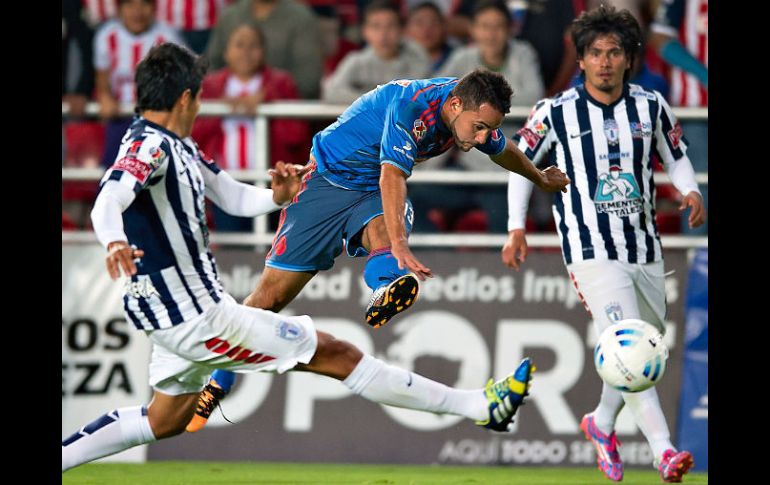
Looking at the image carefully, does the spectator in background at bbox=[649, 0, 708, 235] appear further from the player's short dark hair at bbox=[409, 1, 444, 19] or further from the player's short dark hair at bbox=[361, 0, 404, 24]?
the player's short dark hair at bbox=[361, 0, 404, 24]

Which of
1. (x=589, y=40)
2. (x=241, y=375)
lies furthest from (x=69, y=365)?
(x=589, y=40)

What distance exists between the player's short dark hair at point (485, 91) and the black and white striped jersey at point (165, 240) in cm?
132

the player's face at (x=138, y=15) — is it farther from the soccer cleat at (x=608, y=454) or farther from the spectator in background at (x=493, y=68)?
the soccer cleat at (x=608, y=454)

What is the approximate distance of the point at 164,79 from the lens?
5492mm

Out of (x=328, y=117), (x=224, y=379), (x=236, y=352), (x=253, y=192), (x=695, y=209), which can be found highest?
(x=328, y=117)

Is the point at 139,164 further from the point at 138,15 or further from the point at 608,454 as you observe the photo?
the point at 138,15

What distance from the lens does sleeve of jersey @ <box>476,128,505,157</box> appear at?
6.09 metres

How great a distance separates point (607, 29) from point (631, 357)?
6.14 feet

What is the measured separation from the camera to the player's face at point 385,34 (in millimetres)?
9047

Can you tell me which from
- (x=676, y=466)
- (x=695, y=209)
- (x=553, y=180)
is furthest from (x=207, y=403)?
(x=695, y=209)

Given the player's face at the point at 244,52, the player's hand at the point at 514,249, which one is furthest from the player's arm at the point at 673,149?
the player's face at the point at 244,52

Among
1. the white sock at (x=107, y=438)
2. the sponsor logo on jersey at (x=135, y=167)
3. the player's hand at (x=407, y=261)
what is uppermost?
the sponsor logo on jersey at (x=135, y=167)

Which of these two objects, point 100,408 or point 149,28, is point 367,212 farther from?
point 149,28

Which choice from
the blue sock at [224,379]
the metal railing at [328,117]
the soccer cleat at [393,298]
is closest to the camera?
the soccer cleat at [393,298]
